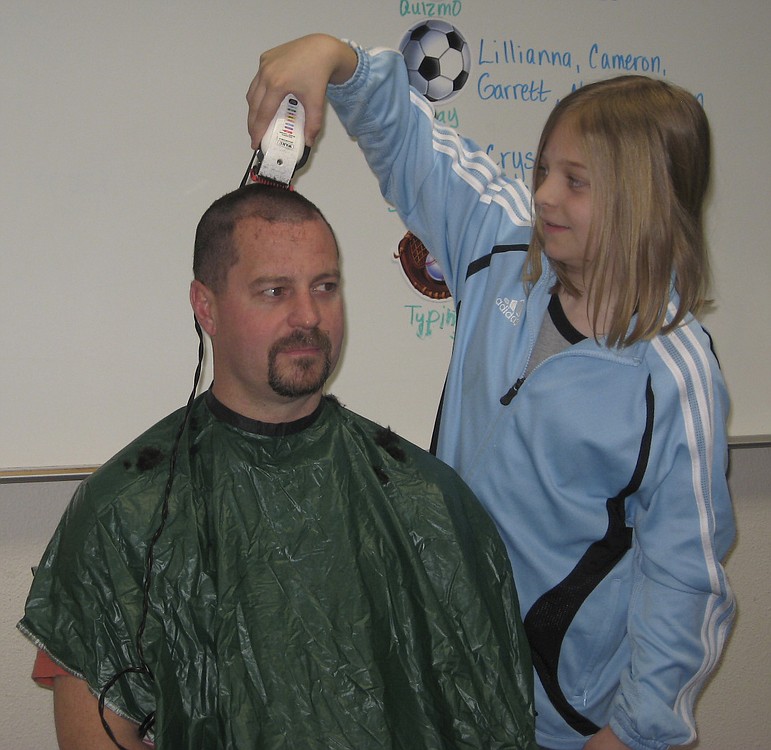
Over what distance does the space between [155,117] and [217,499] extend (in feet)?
3.05

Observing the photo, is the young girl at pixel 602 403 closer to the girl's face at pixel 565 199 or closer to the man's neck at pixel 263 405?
the girl's face at pixel 565 199

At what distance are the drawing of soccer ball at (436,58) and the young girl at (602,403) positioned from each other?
58 centimetres

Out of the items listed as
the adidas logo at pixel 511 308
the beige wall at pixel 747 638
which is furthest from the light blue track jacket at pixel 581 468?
the beige wall at pixel 747 638

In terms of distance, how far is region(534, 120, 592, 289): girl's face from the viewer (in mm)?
1365

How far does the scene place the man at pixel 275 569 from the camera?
1.25 m

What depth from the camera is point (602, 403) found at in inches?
54.7

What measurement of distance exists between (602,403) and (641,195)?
1.08 feet

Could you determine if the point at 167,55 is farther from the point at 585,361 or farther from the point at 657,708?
the point at 657,708

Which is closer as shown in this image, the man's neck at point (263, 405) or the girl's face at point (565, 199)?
the girl's face at point (565, 199)

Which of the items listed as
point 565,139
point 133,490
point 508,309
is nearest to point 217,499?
point 133,490

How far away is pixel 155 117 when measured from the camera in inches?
75.0

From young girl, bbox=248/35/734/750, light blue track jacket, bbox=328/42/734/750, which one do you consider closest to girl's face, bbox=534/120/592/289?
young girl, bbox=248/35/734/750

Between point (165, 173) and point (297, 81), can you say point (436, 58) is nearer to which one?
point (165, 173)

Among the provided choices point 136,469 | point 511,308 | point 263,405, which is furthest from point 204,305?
point 511,308
